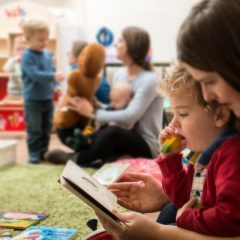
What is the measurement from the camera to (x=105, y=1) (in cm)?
378

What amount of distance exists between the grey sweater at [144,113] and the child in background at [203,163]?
113cm

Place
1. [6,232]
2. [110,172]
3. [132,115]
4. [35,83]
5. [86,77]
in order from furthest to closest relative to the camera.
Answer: [35,83], [86,77], [132,115], [110,172], [6,232]

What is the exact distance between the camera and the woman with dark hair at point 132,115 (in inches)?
81.8

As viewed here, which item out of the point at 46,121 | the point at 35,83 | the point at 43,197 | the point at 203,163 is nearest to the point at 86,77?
the point at 35,83

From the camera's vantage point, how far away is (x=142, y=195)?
1.04 metres

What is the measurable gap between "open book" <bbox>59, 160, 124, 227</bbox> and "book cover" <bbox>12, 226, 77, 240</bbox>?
30 cm

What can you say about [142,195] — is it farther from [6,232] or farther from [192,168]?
[6,232]

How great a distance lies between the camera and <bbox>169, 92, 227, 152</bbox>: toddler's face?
2.62 ft

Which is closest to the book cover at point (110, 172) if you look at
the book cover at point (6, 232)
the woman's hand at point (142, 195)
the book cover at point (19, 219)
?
the book cover at point (19, 219)

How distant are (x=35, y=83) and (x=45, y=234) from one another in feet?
5.18

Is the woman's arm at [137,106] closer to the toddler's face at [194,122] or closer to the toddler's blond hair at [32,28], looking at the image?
the toddler's blond hair at [32,28]

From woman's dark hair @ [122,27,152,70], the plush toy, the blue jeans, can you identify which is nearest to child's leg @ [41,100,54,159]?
the blue jeans

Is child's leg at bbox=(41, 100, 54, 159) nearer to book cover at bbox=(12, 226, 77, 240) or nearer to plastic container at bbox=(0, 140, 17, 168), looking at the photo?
plastic container at bbox=(0, 140, 17, 168)

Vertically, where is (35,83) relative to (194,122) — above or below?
below
